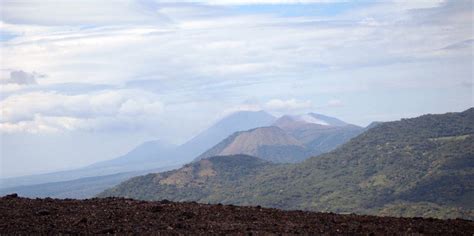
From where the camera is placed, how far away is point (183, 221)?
61.3 ft

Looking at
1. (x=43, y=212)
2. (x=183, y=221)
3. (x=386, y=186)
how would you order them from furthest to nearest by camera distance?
(x=386, y=186) < (x=43, y=212) < (x=183, y=221)

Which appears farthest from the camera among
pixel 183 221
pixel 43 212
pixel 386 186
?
pixel 386 186

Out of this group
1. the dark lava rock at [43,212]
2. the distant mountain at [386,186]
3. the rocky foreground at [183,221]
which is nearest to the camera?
the rocky foreground at [183,221]

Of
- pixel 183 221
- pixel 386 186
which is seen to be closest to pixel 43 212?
pixel 183 221

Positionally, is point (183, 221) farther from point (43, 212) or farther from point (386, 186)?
point (386, 186)

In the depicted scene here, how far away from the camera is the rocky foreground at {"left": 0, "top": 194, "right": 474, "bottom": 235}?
17.7m

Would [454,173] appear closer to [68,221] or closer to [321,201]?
[321,201]

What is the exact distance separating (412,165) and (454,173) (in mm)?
22846

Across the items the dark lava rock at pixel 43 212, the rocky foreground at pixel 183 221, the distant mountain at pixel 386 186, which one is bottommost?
the distant mountain at pixel 386 186

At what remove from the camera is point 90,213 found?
19.5m

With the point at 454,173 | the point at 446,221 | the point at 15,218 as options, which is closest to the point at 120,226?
the point at 15,218

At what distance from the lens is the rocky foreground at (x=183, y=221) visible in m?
17.7

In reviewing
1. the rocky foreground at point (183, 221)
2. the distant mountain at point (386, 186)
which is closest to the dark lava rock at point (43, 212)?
the rocky foreground at point (183, 221)

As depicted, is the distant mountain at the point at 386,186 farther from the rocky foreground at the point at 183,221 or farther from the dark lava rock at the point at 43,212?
the dark lava rock at the point at 43,212
